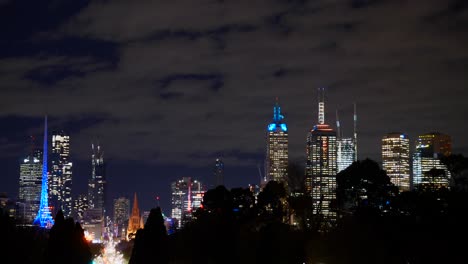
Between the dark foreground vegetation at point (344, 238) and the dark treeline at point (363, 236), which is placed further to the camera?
the dark treeline at point (363, 236)

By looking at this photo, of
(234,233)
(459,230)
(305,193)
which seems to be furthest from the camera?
(305,193)

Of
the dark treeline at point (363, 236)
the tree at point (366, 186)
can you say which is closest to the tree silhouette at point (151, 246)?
the dark treeline at point (363, 236)

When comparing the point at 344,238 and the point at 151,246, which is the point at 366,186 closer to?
the point at 344,238

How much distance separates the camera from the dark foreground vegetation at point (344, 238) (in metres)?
43.8

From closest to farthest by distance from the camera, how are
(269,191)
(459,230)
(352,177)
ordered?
(459,230)
(352,177)
(269,191)

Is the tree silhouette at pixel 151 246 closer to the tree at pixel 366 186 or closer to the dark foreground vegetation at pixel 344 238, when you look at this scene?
the dark foreground vegetation at pixel 344 238

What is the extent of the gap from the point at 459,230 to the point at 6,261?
88.8 feet

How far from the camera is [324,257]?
190 ft

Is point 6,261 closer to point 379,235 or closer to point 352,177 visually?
point 379,235

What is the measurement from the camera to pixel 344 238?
182ft

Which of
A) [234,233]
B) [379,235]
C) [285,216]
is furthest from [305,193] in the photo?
[379,235]

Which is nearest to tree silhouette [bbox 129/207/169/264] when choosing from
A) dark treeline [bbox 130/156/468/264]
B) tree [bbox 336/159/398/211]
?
dark treeline [bbox 130/156/468/264]

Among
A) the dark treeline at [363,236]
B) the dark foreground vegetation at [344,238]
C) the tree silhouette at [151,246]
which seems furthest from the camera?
the dark treeline at [363,236]

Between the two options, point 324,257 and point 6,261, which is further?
point 324,257
